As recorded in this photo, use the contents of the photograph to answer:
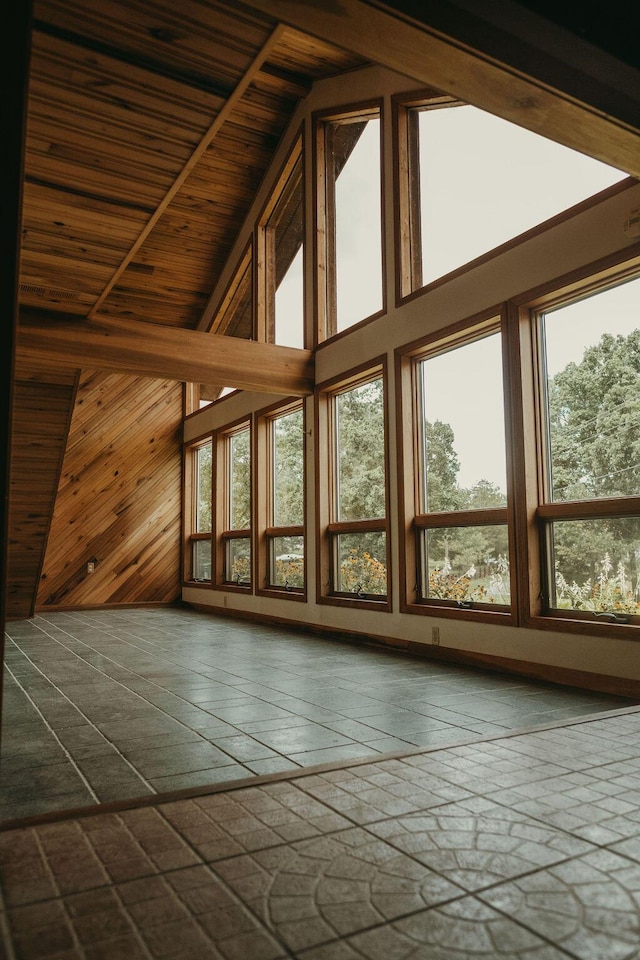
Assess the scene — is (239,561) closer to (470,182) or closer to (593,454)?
(470,182)

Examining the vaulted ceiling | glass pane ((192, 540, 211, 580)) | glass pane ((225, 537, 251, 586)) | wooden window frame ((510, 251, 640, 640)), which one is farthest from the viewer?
glass pane ((192, 540, 211, 580))

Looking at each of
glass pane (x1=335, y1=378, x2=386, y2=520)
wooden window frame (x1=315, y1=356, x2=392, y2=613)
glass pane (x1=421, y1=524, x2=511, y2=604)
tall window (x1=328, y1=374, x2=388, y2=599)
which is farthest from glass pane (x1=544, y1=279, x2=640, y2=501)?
wooden window frame (x1=315, y1=356, x2=392, y2=613)

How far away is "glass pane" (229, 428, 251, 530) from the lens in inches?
358

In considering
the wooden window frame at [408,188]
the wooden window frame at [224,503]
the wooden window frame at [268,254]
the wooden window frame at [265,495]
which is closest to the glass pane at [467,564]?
the wooden window frame at [408,188]

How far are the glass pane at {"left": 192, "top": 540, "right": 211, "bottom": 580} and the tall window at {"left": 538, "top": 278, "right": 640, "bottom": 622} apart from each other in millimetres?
6333

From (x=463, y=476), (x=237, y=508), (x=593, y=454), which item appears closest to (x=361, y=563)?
(x=463, y=476)

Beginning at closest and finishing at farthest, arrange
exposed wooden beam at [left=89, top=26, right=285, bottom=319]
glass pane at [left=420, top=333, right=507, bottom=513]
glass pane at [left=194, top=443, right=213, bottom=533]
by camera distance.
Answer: exposed wooden beam at [left=89, top=26, right=285, bottom=319]
glass pane at [left=420, top=333, right=507, bottom=513]
glass pane at [left=194, top=443, right=213, bottom=533]

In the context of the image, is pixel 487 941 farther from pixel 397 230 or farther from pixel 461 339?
pixel 397 230

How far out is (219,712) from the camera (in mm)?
3748

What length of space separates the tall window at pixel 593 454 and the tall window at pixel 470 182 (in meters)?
0.82

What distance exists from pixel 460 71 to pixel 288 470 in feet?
20.8

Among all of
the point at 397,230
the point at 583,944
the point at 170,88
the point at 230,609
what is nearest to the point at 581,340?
the point at 397,230

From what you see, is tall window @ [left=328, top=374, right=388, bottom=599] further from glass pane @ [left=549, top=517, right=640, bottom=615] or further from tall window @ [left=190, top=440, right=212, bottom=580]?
tall window @ [left=190, top=440, right=212, bottom=580]

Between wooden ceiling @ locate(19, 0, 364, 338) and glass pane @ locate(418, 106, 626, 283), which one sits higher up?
glass pane @ locate(418, 106, 626, 283)
